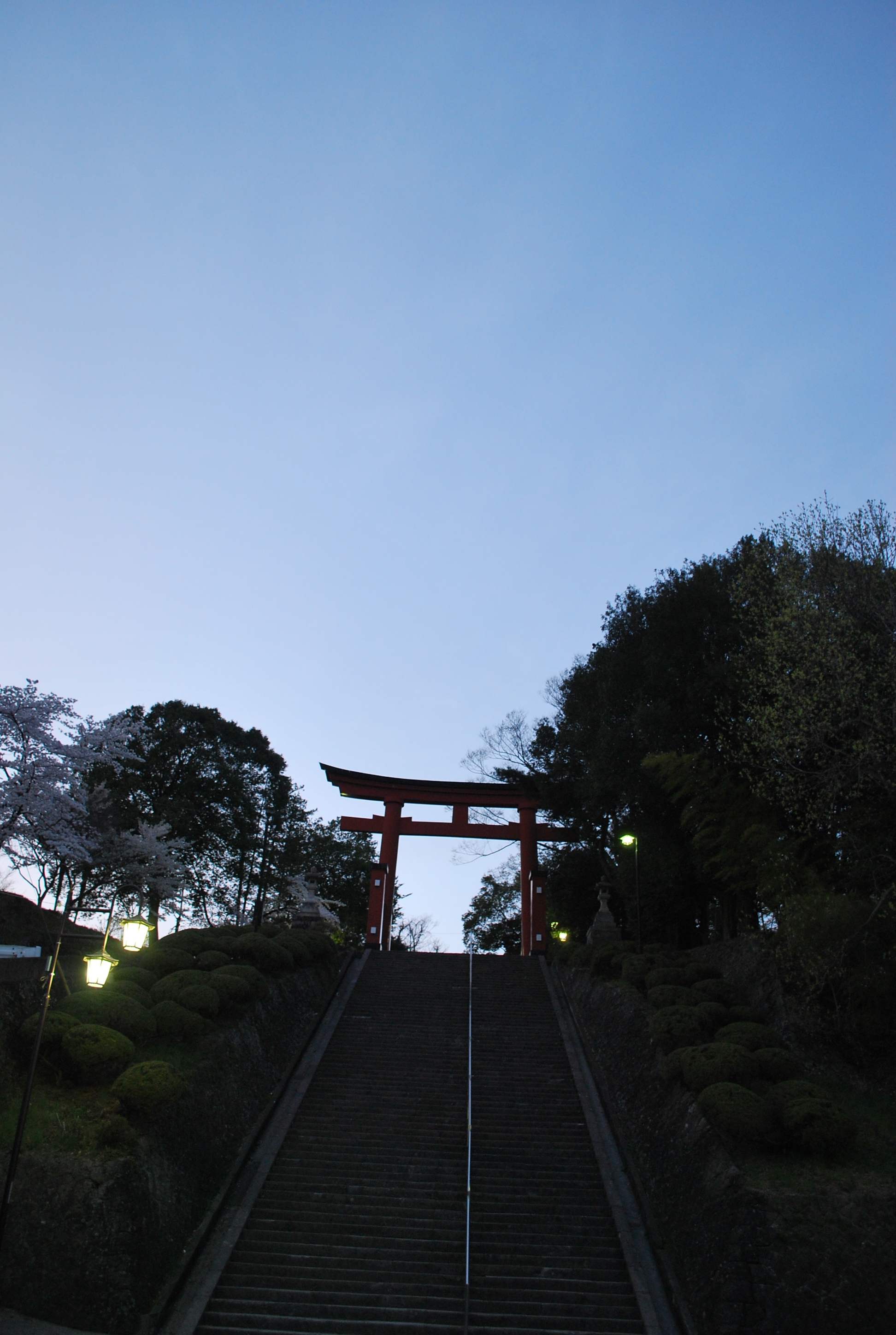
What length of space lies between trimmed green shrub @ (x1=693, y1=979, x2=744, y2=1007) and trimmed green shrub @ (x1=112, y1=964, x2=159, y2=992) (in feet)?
29.9

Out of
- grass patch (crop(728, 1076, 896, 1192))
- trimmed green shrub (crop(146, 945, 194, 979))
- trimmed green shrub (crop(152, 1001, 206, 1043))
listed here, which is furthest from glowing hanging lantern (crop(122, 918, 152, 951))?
grass patch (crop(728, 1076, 896, 1192))

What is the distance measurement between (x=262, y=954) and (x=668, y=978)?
Result: 7713 mm

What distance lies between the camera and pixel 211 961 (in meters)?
14.4

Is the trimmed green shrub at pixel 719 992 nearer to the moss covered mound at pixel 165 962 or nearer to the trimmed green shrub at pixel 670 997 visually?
the trimmed green shrub at pixel 670 997

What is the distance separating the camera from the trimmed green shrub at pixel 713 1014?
39.2 feet

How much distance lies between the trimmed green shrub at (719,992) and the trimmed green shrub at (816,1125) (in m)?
4.08

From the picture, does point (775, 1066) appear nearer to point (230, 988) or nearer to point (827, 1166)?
point (827, 1166)

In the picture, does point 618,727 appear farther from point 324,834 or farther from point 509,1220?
point 324,834

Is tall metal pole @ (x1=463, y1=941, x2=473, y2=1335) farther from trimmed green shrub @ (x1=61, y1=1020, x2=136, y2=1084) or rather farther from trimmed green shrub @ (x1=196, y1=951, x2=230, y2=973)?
trimmed green shrub @ (x1=196, y1=951, x2=230, y2=973)

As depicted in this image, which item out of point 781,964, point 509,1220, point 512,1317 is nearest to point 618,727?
point 781,964

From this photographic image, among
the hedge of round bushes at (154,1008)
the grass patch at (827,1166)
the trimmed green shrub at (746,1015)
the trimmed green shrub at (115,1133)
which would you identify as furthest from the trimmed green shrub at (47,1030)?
the trimmed green shrub at (746,1015)

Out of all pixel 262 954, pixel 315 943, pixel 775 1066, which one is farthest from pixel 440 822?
pixel 775 1066

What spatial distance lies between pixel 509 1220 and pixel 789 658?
337 inches

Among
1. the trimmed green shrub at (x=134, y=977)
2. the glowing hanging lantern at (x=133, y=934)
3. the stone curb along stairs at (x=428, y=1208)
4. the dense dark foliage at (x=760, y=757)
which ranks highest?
the dense dark foliage at (x=760, y=757)
